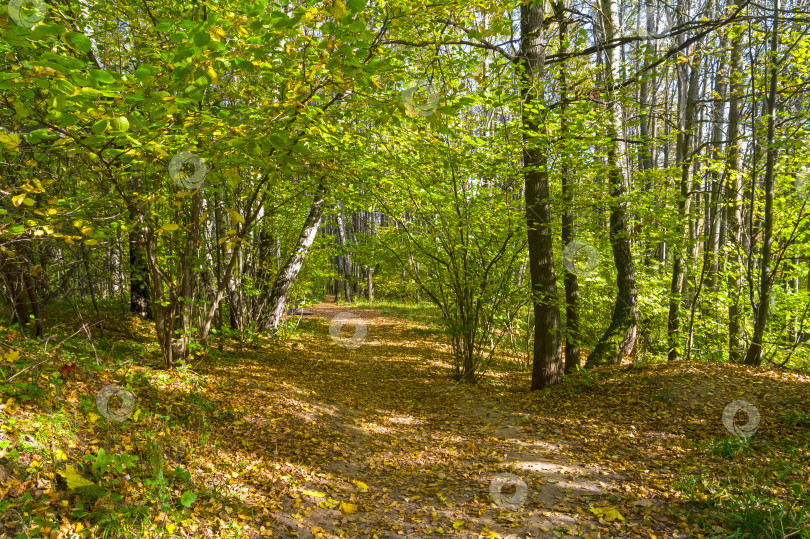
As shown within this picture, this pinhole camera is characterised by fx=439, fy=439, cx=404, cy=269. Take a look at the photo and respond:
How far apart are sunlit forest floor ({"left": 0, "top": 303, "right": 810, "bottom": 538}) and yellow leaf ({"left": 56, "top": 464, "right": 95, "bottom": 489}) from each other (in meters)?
0.01

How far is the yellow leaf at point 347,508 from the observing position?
3.46m

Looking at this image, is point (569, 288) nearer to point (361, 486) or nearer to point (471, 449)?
point (471, 449)

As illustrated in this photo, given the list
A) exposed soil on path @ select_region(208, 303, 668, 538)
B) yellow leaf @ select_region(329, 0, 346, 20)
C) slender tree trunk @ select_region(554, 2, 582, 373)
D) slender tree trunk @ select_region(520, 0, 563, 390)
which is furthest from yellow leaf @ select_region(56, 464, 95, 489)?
slender tree trunk @ select_region(554, 2, 582, 373)

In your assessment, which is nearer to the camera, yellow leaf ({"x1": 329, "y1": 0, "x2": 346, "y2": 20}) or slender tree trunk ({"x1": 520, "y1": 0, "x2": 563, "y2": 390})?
yellow leaf ({"x1": 329, "y1": 0, "x2": 346, "y2": 20})

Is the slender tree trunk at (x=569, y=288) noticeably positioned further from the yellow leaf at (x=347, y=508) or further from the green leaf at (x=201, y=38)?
the green leaf at (x=201, y=38)

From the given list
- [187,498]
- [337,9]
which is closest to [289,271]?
[187,498]

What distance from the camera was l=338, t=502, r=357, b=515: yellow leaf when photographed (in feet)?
11.4

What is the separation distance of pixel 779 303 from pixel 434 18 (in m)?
8.87

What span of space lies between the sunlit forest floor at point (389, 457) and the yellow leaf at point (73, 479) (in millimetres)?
11

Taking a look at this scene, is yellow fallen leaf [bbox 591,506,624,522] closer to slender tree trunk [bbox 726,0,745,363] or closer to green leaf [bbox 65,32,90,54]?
green leaf [bbox 65,32,90,54]

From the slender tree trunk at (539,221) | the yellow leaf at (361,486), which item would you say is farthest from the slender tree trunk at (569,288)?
the yellow leaf at (361,486)

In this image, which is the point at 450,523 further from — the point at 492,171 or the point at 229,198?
the point at 229,198

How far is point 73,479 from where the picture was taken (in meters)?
2.75

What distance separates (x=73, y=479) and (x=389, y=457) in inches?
108
